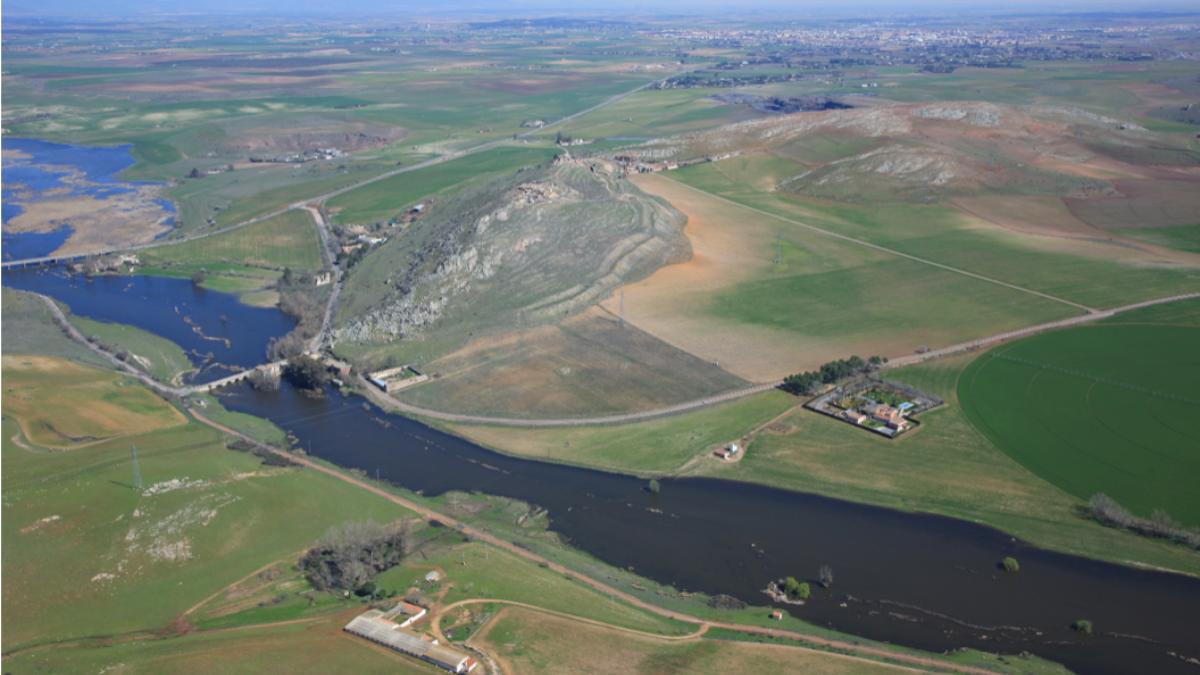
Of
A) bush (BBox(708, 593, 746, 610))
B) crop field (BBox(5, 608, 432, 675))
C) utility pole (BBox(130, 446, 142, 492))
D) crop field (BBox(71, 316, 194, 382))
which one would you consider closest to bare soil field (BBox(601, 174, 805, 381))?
bush (BBox(708, 593, 746, 610))

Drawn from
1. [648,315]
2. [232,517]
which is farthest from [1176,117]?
[232,517]

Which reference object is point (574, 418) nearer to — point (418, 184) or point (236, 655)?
point (236, 655)

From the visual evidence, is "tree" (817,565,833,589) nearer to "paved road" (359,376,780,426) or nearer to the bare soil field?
"paved road" (359,376,780,426)

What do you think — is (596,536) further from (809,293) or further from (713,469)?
(809,293)

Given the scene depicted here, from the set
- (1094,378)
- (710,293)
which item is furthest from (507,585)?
(710,293)

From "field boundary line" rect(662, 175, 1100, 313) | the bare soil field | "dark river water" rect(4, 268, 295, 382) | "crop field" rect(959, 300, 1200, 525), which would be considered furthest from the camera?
"field boundary line" rect(662, 175, 1100, 313)
